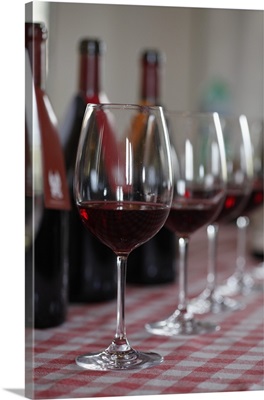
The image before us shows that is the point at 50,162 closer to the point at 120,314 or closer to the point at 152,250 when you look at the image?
the point at 120,314

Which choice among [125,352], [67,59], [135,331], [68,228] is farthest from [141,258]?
[67,59]

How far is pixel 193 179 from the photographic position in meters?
1.03

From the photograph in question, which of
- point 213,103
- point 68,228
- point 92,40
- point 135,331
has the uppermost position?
point 213,103

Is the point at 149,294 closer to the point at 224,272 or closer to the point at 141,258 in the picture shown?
the point at 141,258

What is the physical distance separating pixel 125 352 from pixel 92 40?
52cm

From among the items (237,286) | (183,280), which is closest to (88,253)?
(183,280)

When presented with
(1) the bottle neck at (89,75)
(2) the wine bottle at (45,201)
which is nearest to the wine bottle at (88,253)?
(1) the bottle neck at (89,75)

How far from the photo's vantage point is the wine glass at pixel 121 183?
31.1 inches

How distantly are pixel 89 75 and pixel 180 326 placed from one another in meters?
0.42

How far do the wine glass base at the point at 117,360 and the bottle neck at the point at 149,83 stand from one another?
1.89 feet

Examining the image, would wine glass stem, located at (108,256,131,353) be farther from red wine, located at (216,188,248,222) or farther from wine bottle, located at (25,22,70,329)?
red wine, located at (216,188,248,222)

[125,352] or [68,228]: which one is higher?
[68,228]

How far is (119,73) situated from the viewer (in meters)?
4.18

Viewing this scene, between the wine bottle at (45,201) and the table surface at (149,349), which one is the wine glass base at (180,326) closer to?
the table surface at (149,349)
